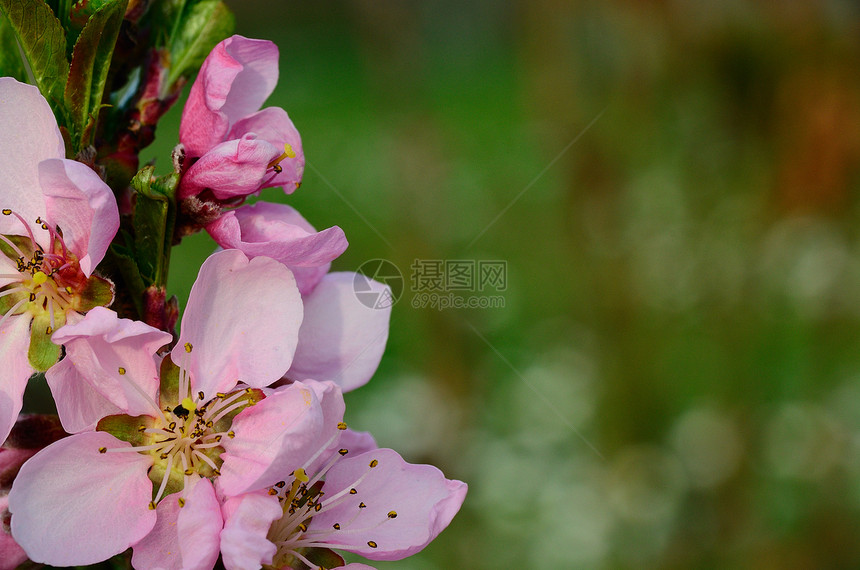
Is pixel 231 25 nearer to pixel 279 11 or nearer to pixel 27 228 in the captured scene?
pixel 27 228

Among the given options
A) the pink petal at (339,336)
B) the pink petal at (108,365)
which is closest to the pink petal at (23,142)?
the pink petal at (108,365)

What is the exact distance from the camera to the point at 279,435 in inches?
19.3

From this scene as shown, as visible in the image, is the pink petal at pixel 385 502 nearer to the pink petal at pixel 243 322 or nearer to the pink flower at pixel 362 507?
the pink flower at pixel 362 507

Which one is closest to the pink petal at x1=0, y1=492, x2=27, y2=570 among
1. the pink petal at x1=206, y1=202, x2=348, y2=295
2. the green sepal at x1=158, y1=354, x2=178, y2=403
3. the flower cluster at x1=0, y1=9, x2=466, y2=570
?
the flower cluster at x1=0, y1=9, x2=466, y2=570

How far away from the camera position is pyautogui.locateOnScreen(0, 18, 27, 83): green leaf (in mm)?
614

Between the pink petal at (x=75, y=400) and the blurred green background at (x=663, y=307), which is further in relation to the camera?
the blurred green background at (x=663, y=307)

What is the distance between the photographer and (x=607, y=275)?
228 centimetres

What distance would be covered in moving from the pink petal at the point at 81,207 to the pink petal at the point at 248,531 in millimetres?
179

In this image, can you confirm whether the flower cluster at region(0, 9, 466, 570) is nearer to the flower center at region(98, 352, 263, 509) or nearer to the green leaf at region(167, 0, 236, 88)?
the flower center at region(98, 352, 263, 509)

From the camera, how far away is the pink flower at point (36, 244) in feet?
1.63

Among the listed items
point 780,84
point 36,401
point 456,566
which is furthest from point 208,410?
point 780,84

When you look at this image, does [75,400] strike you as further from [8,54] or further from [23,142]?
[8,54]

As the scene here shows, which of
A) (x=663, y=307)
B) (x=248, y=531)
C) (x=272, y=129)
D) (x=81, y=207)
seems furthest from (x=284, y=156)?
(x=663, y=307)

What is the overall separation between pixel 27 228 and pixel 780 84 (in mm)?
2153
